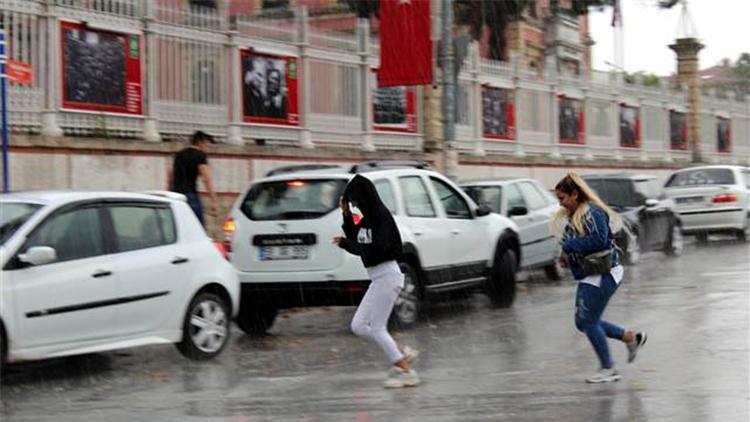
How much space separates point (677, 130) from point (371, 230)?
110ft

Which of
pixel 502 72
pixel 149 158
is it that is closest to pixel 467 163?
pixel 502 72

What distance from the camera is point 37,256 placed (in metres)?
8.58

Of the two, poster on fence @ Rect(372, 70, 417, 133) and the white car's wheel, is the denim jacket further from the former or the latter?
poster on fence @ Rect(372, 70, 417, 133)

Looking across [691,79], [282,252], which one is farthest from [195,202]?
[691,79]

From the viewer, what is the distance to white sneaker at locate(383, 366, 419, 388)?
8.41 meters

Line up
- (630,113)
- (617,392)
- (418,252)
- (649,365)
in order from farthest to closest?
(630,113) < (418,252) < (649,365) < (617,392)

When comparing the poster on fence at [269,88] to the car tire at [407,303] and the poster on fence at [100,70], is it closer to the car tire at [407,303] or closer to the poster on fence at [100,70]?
the poster on fence at [100,70]

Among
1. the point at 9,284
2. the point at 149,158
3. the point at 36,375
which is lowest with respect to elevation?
the point at 36,375

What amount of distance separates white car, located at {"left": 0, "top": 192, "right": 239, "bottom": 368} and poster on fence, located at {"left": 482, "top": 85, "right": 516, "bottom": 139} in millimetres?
17370

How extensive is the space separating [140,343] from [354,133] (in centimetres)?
1257

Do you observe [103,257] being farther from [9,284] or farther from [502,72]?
[502,72]

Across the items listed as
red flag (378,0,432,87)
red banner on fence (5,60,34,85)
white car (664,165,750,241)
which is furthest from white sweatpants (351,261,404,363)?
white car (664,165,750,241)

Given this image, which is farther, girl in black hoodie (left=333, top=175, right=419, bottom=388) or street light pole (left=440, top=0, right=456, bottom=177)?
street light pole (left=440, top=0, right=456, bottom=177)

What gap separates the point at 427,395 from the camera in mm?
8109
